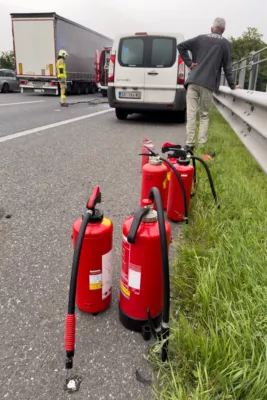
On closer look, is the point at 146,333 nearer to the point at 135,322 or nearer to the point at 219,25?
the point at 135,322

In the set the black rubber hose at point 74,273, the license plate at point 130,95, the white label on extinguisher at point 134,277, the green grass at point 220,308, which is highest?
the license plate at point 130,95

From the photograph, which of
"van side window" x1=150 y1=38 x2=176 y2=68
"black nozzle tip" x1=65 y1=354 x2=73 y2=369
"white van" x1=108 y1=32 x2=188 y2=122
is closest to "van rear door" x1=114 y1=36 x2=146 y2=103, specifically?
"white van" x1=108 y1=32 x2=188 y2=122

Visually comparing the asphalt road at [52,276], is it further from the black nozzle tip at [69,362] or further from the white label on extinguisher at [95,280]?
the white label on extinguisher at [95,280]

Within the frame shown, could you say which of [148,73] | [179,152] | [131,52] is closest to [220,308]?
[179,152]

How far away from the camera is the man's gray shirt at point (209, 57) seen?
536 cm

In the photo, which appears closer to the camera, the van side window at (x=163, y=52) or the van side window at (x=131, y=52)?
the van side window at (x=163, y=52)

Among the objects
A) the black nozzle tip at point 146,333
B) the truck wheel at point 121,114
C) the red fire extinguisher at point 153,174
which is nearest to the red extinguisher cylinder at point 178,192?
the red fire extinguisher at point 153,174

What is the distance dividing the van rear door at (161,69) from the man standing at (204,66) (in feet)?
7.87

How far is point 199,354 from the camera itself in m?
1.42

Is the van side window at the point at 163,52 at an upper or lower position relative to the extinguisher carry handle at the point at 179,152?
upper

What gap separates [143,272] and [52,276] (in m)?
0.74

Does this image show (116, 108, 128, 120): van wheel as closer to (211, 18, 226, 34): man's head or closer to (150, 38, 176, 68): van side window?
(150, 38, 176, 68): van side window

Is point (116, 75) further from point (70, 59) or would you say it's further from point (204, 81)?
point (70, 59)

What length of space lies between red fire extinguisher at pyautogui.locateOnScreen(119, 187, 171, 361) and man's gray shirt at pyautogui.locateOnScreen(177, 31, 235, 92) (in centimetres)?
430
